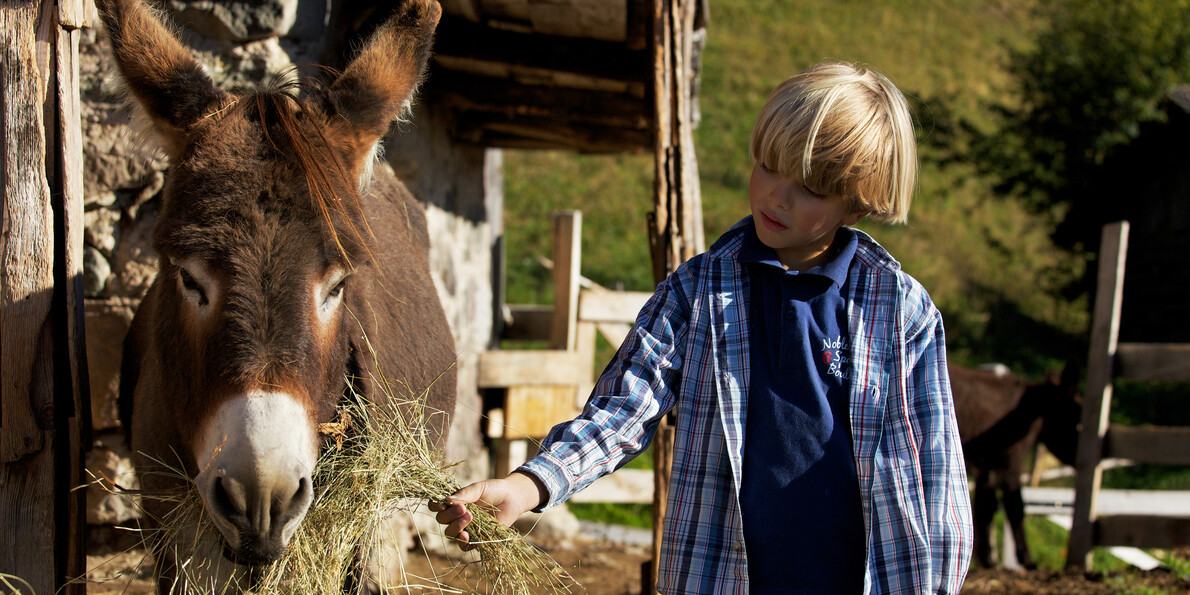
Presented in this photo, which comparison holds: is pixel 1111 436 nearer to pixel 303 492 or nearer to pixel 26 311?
pixel 303 492

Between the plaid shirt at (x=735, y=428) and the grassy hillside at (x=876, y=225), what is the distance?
332 inches

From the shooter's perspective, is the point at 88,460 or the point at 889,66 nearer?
the point at 88,460

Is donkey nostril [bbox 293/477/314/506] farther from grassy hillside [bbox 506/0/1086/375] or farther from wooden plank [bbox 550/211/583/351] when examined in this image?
grassy hillside [bbox 506/0/1086/375]

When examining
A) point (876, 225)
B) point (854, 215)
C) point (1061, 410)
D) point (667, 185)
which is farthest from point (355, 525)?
Answer: point (876, 225)

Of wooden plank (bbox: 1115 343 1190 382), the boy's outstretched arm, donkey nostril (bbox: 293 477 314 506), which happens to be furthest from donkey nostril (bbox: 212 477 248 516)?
wooden plank (bbox: 1115 343 1190 382)

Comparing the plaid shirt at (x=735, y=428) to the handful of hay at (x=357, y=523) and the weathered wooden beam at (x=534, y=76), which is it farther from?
the weathered wooden beam at (x=534, y=76)

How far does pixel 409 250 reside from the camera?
3.11 meters

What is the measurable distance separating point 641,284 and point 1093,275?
7.55 metres

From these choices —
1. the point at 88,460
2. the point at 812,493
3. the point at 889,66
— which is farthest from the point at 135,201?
the point at 889,66

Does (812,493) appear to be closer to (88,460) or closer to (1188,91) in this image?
(88,460)

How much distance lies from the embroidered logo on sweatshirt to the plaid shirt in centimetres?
3

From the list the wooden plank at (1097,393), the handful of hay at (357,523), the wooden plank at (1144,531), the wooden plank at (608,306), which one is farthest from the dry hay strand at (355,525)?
the wooden plank at (1144,531)

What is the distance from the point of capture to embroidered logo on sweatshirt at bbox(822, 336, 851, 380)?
1780 millimetres

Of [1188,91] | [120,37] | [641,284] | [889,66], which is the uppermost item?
[889,66]
